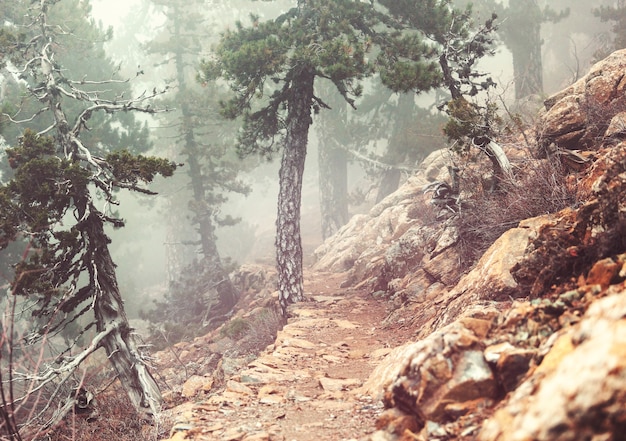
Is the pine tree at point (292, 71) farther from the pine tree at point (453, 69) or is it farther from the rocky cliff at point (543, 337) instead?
the rocky cliff at point (543, 337)

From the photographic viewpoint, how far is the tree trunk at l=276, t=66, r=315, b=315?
372 inches

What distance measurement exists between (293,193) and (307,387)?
5.29 metres

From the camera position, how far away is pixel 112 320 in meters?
7.26

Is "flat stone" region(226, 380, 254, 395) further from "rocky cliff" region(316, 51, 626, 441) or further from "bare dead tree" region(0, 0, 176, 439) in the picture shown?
"bare dead tree" region(0, 0, 176, 439)

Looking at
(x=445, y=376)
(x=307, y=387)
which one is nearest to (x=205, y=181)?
(x=307, y=387)

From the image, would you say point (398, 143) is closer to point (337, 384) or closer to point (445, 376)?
point (337, 384)

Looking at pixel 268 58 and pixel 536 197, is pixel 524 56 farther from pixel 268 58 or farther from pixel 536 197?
pixel 536 197

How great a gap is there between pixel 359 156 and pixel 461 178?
1070 centimetres

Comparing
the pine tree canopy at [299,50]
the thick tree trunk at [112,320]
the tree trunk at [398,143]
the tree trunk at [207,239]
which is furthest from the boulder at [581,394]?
the tree trunk at [398,143]

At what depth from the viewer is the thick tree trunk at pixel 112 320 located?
6.90 metres

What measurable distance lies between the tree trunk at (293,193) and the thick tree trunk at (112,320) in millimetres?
3239

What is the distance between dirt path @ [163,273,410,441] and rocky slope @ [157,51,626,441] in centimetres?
2

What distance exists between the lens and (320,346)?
670 cm

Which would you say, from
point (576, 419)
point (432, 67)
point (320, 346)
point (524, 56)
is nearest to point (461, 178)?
point (432, 67)
